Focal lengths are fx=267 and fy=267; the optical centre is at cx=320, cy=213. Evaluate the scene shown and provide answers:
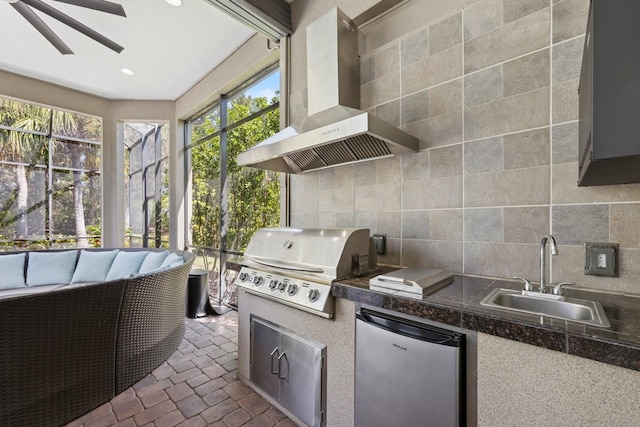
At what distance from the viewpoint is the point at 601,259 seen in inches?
45.2

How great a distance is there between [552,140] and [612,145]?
61cm

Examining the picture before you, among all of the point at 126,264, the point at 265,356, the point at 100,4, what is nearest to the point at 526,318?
the point at 265,356

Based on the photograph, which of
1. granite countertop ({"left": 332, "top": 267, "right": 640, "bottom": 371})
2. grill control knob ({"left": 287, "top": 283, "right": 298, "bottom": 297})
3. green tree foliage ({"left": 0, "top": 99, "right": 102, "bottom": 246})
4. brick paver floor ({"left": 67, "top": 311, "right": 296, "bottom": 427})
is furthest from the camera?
green tree foliage ({"left": 0, "top": 99, "right": 102, "bottom": 246})

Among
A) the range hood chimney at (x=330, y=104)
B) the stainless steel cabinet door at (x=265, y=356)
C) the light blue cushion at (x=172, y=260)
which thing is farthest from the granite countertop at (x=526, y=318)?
the light blue cushion at (x=172, y=260)

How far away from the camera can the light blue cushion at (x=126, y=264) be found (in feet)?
10.5

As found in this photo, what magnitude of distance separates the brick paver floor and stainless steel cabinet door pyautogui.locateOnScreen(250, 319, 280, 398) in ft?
0.46

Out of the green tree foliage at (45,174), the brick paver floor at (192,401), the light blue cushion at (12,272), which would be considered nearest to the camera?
the brick paver floor at (192,401)

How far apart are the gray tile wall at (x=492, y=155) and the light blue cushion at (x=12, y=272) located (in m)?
4.03

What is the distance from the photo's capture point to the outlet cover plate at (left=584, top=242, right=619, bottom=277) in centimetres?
113

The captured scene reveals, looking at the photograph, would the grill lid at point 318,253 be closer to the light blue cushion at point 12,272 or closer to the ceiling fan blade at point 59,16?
the ceiling fan blade at point 59,16

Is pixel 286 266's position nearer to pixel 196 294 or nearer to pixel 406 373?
pixel 406 373

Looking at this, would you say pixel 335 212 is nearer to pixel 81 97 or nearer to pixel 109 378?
pixel 109 378

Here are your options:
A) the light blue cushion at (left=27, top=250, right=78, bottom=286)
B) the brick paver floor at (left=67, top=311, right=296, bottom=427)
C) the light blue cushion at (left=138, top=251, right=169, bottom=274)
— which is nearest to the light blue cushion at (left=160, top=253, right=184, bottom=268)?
the light blue cushion at (left=138, top=251, right=169, bottom=274)

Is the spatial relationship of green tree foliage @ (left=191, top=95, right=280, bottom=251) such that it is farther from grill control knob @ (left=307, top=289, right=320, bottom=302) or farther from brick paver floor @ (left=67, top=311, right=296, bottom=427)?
grill control knob @ (left=307, top=289, right=320, bottom=302)
